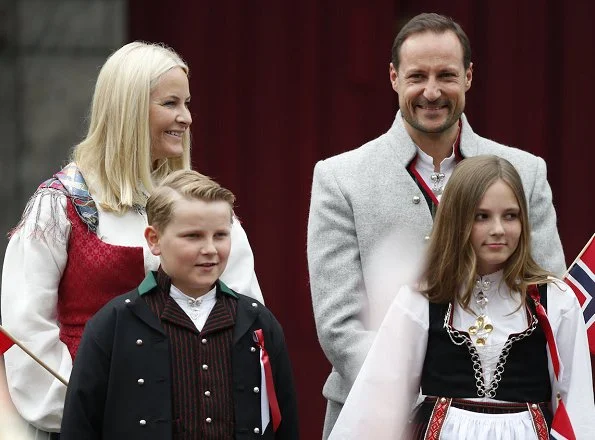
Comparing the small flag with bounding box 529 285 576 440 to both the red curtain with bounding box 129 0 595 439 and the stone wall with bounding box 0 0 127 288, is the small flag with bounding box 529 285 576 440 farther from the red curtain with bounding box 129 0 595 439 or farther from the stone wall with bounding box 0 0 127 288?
the stone wall with bounding box 0 0 127 288

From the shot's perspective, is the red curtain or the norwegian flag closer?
the norwegian flag

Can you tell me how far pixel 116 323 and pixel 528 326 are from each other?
3.35 ft

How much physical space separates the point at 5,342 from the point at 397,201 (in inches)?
44.7

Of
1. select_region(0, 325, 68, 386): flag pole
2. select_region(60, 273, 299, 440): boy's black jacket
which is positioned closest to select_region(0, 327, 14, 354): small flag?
select_region(0, 325, 68, 386): flag pole

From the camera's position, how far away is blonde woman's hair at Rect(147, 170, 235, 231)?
3.86 metres

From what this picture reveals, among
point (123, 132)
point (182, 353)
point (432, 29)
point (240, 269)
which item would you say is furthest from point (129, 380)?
point (432, 29)

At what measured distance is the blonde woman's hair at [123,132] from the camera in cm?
421

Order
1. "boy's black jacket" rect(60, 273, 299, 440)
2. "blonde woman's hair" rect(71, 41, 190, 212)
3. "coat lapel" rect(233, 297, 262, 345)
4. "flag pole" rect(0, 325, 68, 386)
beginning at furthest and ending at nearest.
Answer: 1. "blonde woman's hair" rect(71, 41, 190, 212)
2. "flag pole" rect(0, 325, 68, 386)
3. "coat lapel" rect(233, 297, 262, 345)
4. "boy's black jacket" rect(60, 273, 299, 440)

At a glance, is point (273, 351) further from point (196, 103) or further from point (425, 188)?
point (196, 103)

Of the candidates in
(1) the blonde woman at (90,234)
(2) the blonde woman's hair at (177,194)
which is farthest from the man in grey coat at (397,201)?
(2) the blonde woman's hair at (177,194)

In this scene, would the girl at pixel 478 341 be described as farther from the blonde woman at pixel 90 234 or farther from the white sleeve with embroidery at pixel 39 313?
the white sleeve with embroidery at pixel 39 313

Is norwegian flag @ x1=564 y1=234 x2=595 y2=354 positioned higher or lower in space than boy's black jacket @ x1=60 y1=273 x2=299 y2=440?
higher

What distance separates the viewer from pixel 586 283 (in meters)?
4.43

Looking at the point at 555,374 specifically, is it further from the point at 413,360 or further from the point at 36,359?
the point at 36,359
